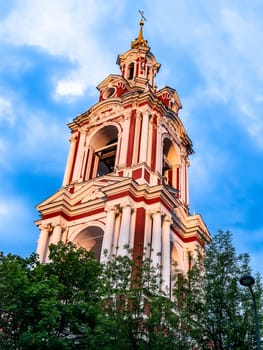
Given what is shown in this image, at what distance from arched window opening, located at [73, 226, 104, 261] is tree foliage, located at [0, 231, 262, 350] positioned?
10623 millimetres

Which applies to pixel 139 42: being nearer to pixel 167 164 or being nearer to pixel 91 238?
pixel 167 164

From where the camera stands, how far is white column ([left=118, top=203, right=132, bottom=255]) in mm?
23859

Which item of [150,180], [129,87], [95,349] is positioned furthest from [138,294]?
[129,87]

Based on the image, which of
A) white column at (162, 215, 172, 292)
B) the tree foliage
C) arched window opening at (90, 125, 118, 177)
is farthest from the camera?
arched window opening at (90, 125, 118, 177)

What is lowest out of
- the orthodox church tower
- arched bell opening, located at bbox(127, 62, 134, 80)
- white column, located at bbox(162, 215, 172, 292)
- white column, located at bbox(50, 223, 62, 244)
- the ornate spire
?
white column, located at bbox(162, 215, 172, 292)

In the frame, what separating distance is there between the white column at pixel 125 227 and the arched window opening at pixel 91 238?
305cm

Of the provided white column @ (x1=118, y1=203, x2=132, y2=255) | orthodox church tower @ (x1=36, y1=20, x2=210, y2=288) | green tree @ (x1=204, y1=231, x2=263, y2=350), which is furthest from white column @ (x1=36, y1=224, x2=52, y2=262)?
green tree @ (x1=204, y1=231, x2=263, y2=350)

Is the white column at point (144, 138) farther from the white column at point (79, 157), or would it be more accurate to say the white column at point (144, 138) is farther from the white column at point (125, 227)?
the white column at point (79, 157)

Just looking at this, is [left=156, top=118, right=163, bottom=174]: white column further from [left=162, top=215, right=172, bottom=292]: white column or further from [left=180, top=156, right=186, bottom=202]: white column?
[left=162, top=215, right=172, bottom=292]: white column

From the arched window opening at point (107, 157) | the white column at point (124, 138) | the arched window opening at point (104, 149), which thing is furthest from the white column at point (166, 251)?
the arched window opening at point (107, 157)

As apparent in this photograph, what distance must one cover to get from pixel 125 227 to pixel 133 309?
10.4 m

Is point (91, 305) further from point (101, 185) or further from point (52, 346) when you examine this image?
point (101, 185)

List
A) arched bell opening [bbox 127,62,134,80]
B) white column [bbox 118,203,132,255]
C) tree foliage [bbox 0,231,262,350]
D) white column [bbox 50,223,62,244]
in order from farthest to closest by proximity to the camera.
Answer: arched bell opening [bbox 127,62,134,80], white column [bbox 50,223,62,244], white column [bbox 118,203,132,255], tree foliage [bbox 0,231,262,350]

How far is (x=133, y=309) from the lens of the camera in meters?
14.6
